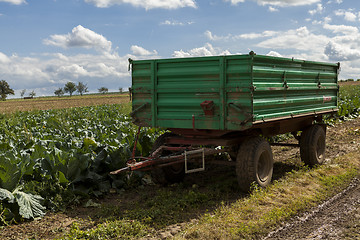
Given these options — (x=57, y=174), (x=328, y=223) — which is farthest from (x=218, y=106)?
(x=57, y=174)

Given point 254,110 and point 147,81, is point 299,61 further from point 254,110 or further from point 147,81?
point 147,81

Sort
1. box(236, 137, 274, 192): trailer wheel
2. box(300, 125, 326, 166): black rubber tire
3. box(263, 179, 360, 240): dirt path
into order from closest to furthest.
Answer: box(263, 179, 360, 240): dirt path, box(236, 137, 274, 192): trailer wheel, box(300, 125, 326, 166): black rubber tire

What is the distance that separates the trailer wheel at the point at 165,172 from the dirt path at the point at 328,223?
109 inches

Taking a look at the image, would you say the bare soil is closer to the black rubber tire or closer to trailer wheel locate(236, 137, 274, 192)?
trailer wheel locate(236, 137, 274, 192)

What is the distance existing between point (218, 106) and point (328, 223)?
246 cm

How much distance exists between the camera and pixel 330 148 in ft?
36.7

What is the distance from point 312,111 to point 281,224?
152 inches

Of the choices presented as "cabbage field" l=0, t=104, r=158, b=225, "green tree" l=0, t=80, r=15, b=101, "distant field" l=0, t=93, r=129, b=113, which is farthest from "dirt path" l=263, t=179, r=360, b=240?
"green tree" l=0, t=80, r=15, b=101

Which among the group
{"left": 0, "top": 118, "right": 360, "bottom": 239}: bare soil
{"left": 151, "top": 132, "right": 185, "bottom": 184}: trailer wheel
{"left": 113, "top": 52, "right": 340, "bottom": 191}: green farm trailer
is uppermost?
{"left": 113, "top": 52, "right": 340, "bottom": 191}: green farm trailer

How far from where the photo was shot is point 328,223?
526 cm

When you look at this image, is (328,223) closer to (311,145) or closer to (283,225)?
(283,225)

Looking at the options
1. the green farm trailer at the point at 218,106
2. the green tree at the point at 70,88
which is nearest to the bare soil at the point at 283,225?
the green farm trailer at the point at 218,106

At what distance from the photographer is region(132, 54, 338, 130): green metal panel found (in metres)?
5.97

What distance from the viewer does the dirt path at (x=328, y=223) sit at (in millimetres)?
4867
